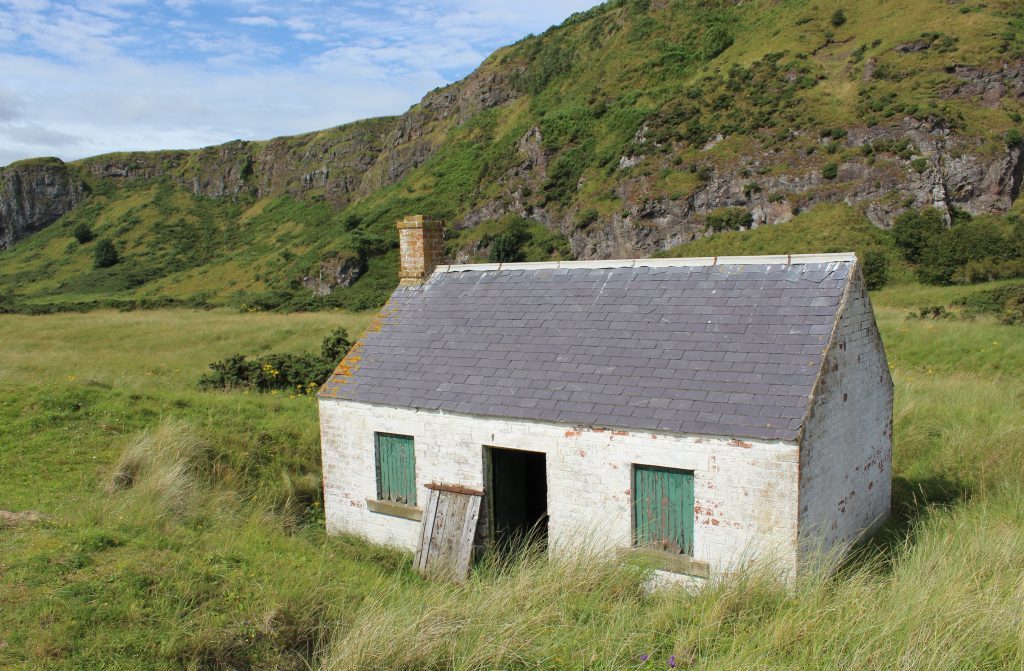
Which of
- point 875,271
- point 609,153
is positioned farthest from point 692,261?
point 609,153

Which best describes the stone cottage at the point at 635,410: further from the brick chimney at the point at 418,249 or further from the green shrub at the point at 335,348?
the green shrub at the point at 335,348

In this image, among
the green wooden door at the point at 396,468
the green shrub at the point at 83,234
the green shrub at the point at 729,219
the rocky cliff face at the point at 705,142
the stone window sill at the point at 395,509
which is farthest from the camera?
the green shrub at the point at 83,234

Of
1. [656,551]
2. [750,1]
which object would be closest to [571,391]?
[656,551]

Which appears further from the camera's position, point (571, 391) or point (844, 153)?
point (844, 153)

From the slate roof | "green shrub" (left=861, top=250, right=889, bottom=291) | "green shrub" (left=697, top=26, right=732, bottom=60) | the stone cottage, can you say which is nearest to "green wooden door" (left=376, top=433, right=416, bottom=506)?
the stone cottage

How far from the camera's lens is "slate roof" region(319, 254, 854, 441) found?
8.05m

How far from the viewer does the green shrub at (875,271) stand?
32.4m

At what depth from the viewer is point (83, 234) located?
264 ft

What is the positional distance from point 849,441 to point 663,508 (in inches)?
104

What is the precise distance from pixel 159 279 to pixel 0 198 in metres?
42.0

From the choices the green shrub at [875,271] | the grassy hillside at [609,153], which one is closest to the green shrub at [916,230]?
the grassy hillside at [609,153]

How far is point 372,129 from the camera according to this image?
3369 inches

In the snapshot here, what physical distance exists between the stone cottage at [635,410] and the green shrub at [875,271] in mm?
25208

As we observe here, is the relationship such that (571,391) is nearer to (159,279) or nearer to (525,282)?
(525,282)
